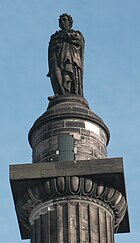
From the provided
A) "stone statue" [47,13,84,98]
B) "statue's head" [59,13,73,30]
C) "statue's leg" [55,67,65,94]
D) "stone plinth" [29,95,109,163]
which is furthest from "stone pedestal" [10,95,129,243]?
"statue's head" [59,13,73,30]

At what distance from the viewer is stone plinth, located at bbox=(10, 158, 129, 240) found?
97.5ft

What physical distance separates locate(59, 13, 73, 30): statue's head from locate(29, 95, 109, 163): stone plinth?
376 cm

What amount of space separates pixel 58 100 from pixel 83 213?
4906 millimetres

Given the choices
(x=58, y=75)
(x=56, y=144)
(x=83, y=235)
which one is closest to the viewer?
(x=83, y=235)

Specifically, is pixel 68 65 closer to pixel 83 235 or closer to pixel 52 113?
pixel 52 113

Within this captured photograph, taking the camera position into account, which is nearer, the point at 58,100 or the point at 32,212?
the point at 32,212

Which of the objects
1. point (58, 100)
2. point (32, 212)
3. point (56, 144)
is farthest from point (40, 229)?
point (58, 100)

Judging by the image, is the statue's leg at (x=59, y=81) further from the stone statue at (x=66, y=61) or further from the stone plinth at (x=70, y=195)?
the stone plinth at (x=70, y=195)

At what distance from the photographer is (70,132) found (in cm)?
3161

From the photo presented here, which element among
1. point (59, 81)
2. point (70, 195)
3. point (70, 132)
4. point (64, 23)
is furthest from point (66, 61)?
point (70, 195)

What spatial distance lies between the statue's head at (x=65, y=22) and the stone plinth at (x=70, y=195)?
676cm

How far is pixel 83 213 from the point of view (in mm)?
29812

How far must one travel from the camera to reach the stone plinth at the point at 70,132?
31.3m

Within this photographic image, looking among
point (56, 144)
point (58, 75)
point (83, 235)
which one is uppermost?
point (58, 75)
